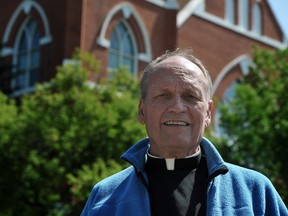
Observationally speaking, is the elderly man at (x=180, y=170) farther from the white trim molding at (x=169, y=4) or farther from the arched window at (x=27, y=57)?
the white trim molding at (x=169, y=4)

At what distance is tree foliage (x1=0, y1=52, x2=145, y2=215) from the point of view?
588 inches

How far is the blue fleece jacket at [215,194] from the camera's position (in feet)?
10.4

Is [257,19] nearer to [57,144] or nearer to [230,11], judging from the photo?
[230,11]

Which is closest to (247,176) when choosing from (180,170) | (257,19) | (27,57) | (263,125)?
(180,170)

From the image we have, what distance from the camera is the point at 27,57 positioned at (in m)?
21.8

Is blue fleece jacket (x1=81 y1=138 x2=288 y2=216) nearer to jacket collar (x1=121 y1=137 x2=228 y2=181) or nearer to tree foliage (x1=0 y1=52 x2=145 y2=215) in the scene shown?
jacket collar (x1=121 y1=137 x2=228 y2=181)

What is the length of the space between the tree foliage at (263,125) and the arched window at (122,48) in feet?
19.9

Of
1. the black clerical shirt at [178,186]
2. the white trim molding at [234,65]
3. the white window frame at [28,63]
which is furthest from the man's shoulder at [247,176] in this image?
the white trim molding at [234,65]

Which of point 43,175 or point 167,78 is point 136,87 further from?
point 167,78

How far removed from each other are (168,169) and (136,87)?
46.0 ft

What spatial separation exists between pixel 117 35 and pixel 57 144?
23.6ft

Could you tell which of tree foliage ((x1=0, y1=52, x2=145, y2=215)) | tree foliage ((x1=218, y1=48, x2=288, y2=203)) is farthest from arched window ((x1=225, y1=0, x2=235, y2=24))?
tree foliage ((x1=0, y1=52, x2=145, y2=215))

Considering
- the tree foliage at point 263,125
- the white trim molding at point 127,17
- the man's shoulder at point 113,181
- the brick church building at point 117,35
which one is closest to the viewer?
the man's shoulder at point 113,181

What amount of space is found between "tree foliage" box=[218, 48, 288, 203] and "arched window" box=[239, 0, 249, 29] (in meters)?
10.1
